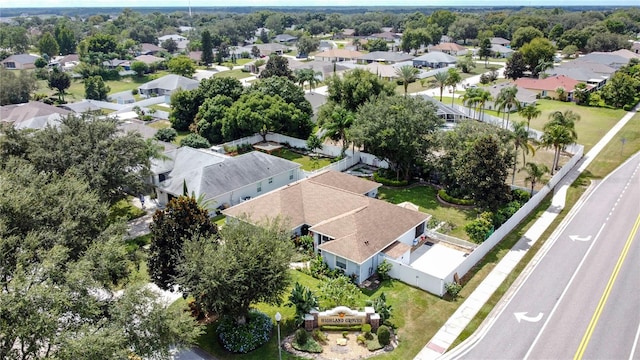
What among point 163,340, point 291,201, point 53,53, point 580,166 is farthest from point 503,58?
point 163,340

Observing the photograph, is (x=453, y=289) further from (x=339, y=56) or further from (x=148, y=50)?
(x=148, y=50)

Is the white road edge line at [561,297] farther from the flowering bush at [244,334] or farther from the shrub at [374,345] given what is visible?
the flowering bush at [244,334]

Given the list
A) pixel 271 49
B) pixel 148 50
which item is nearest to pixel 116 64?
pixel 148 50

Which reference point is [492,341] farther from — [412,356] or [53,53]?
[53,53]

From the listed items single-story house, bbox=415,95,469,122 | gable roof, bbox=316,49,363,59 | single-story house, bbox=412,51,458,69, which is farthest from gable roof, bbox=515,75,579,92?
gable roof, bbox=316,49,363,59


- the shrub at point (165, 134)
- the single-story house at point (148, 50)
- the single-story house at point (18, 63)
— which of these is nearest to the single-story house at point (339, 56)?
the single-story house at point (148, 50)

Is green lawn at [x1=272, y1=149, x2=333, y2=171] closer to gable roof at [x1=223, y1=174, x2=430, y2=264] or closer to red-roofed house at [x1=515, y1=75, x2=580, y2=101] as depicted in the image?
gable roof at [x1=223, y1=174, x2=430, y2=264]
